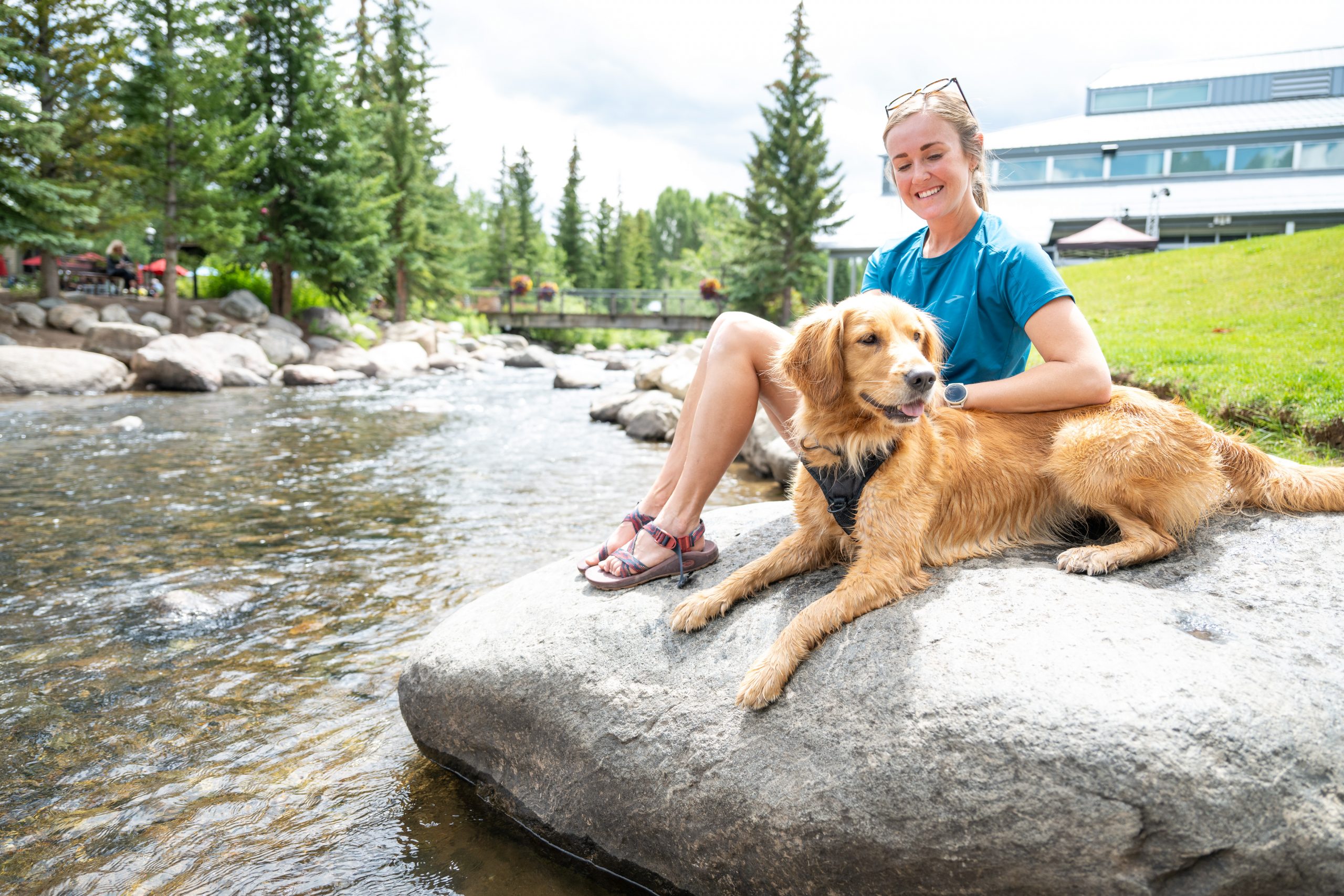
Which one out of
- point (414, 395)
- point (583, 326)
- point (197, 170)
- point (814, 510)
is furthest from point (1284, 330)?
point (583, 326)

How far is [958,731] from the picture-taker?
220 centimetres

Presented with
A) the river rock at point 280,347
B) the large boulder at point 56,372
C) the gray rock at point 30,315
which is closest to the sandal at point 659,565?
the large boulder at point 56,372

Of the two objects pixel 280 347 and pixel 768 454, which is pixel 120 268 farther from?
pixel 768 454

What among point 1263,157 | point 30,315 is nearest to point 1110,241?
point 1263,157

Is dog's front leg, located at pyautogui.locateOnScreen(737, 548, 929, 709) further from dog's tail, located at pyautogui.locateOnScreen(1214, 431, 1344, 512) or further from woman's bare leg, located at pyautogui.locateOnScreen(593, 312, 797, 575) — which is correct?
dog's tail, located at pyautogui.locateOnScreen(1214, 431, 1344, 512)

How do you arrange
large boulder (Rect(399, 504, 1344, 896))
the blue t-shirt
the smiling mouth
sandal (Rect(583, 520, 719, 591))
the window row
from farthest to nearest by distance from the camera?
the window row, sandal (Rect(583, 520, 719, 591)), the blue t-shirt, the smiling mouth, large boulder (Rect(399, 504, 1344, 896))

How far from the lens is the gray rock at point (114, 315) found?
19.5 m

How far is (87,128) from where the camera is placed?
63.6 feet

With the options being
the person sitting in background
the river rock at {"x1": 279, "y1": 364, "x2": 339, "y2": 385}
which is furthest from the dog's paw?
the person sitting in background

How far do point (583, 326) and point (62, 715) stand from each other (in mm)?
36398

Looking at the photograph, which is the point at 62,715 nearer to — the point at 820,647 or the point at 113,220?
the point at 820,647

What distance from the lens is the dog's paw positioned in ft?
9.11

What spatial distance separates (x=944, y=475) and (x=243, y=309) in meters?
23.6

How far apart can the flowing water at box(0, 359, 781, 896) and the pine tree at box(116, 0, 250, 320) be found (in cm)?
1203
